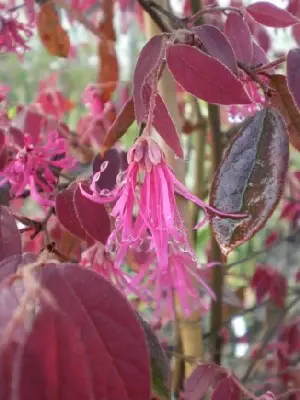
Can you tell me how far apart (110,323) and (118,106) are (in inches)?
20.3

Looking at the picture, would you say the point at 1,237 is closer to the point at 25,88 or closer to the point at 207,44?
the point at 207,44

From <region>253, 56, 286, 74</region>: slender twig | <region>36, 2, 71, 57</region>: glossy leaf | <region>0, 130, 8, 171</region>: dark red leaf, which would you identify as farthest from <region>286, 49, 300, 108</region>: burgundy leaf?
<region>36, 2, 71, 57</region>: glossy leaf

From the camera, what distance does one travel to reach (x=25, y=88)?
2.54 metres

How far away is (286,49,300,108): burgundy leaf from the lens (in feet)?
1.04

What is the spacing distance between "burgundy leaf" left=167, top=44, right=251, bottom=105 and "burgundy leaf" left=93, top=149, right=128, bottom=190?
12 centimetres

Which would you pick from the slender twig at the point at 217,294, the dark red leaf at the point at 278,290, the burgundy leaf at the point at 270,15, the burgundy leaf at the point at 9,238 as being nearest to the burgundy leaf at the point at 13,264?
the burgundy leaf at the point at 9,238

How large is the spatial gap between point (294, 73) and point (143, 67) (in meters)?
0.08

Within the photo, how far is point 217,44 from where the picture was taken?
0.34 meters

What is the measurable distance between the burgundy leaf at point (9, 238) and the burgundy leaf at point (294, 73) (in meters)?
0.16

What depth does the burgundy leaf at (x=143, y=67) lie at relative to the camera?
302 mm

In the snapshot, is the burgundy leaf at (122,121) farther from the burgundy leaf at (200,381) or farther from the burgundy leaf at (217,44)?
the burgundy leaf at (200,381)

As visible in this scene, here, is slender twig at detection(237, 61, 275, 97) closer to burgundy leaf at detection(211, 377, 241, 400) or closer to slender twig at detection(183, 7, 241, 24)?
slender twig at detection(183, 7, 241, 24)

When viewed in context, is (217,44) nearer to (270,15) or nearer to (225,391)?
(270,15)

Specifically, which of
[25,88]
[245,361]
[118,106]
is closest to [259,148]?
[118,106]
